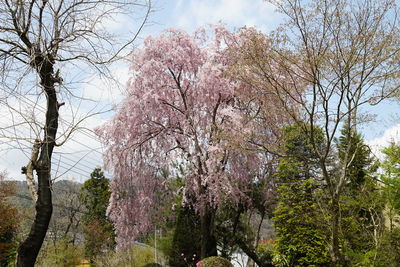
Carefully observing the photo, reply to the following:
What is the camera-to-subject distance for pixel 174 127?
Result: 10.9 m

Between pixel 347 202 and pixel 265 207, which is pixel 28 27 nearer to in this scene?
pixel 347 202

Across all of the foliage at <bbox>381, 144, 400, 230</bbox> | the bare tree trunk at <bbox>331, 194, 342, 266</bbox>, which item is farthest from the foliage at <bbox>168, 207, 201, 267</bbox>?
the foliage at <bbox>381, 144, 400, 230</bbox>

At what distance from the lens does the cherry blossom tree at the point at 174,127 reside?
10.4m

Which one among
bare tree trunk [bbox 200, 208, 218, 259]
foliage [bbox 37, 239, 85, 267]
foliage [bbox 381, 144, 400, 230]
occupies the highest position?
foliage [bbox 381, 144, 400, 230]

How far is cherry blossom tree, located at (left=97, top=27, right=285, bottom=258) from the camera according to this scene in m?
10.4

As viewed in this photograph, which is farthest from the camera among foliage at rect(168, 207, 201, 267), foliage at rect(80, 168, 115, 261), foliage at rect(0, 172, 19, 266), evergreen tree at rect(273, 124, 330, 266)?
foliage at rect(80, 168, 115, 261)

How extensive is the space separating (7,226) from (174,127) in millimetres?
7125

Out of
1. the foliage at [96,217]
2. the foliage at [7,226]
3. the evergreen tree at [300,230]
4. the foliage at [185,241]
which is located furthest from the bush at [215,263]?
the foliage at [96,217]

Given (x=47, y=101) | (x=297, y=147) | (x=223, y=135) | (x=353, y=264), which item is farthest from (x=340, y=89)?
(x=47, y=101)

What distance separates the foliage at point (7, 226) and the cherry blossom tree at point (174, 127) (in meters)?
3.93

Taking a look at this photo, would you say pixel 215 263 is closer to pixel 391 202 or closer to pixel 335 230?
pixel 335 230

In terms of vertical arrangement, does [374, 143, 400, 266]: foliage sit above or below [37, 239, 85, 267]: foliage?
above

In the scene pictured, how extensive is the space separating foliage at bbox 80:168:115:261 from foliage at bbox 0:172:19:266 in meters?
3.67

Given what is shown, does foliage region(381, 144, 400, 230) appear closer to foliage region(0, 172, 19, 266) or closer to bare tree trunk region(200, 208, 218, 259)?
bare tree trunk region(200, 208, 218, 259)
